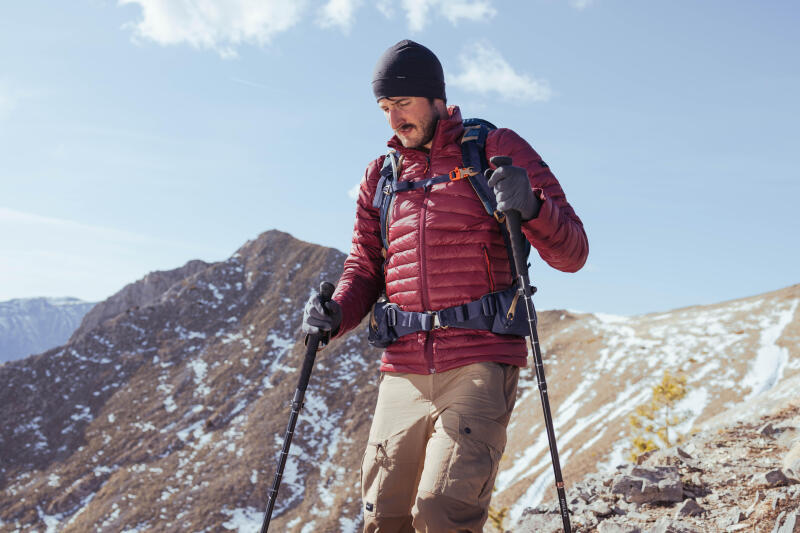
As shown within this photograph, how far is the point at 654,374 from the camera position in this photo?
53062mm

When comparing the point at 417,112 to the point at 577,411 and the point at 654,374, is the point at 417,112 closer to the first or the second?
the point at 577,411

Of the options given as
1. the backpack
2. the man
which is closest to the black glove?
the man

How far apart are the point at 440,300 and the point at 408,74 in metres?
1.60

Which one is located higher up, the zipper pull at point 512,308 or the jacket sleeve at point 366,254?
the jacket sleeve at point 366,254

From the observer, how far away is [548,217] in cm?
348

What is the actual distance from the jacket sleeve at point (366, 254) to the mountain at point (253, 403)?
109ft

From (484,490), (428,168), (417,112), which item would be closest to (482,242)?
(428,168)

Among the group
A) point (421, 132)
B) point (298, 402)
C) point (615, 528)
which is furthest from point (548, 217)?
point (615, 528)

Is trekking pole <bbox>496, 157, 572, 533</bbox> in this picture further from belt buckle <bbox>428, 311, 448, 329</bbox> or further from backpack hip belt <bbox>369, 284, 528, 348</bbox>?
belt buckle <bbox>428, 311, 448, 329</bbox>

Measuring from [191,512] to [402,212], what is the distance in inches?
1648

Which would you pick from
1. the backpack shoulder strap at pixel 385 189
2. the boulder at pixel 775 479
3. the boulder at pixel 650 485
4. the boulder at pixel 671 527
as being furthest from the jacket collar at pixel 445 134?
the boulder at pixel 775 479

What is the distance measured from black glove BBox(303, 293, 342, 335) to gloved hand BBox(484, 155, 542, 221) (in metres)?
1.39

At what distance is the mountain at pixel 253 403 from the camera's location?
4053 centimetres

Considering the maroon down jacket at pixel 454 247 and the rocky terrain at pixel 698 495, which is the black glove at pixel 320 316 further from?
the rocky terrain at pixel 698 495
